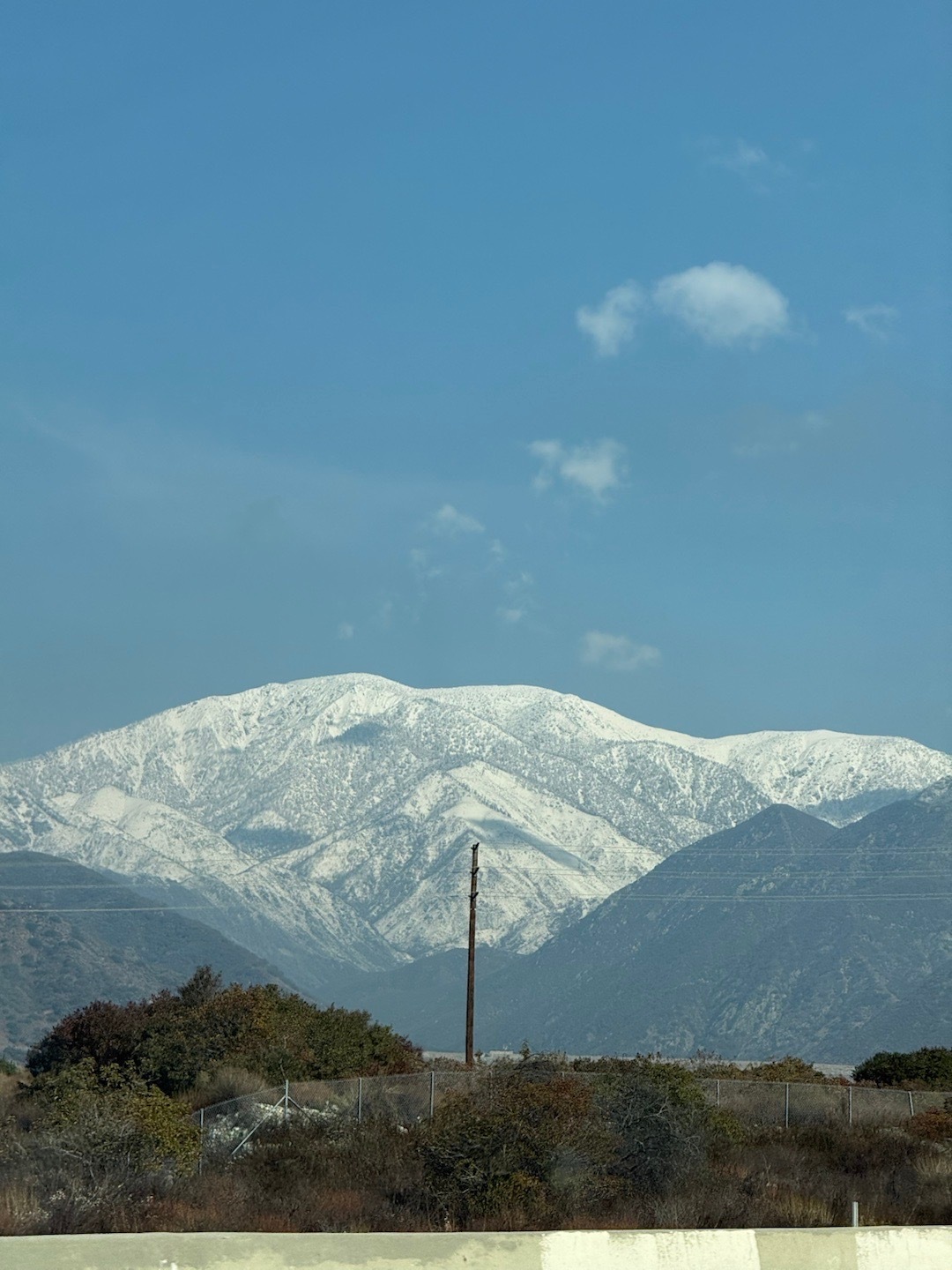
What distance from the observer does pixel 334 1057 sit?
39500mm

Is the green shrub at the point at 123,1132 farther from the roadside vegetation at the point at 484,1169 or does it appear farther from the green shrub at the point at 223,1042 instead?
the green shrub at the point at 223,1042

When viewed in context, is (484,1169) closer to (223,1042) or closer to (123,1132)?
(123,1132)

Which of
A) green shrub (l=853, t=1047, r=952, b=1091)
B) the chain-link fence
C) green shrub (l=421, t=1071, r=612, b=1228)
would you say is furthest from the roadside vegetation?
green shrub (l=853, t=1047, r=952, b=1091)

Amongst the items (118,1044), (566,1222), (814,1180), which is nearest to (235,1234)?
(566,1222)

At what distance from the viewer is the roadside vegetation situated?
1800cm

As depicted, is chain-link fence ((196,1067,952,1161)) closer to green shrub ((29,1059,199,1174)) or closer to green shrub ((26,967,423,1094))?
Answer: green shrub ((29,1059,199,1174))

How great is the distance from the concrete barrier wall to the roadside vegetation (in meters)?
2.35

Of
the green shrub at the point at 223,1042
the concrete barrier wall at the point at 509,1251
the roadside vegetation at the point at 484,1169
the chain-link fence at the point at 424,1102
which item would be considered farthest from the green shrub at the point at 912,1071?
the concrete barrier wall at the point at 509,1251

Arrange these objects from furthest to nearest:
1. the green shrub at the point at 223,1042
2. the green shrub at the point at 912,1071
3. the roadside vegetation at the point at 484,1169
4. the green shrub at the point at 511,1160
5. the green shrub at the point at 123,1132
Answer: the green shrub at the point at 912,1071, the green shrub at the point at 223,1042, the green shrub at the point at 123,1132, the green shrub at the point at 511,1160, the roadside vegetation at the point at 484,1169

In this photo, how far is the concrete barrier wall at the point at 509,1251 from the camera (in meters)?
14.3

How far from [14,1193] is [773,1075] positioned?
3625cm

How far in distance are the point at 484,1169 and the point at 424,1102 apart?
13.7 meters

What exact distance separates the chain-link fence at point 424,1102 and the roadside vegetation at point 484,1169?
1003mm

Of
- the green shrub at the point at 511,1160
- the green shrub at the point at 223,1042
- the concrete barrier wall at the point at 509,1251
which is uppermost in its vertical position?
the green shrub at the point at 223,1042
